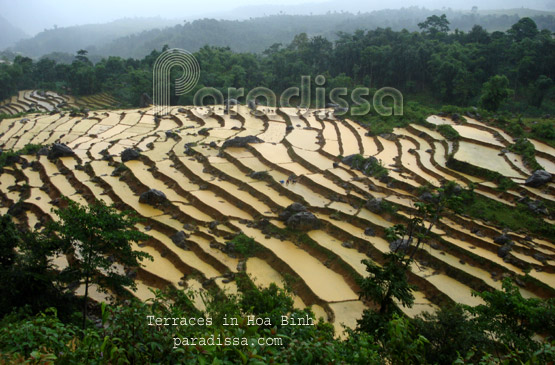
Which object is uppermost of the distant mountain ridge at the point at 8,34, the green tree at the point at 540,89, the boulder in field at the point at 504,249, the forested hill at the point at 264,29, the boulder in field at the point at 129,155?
the distant mountain ridge at the point at 8,34

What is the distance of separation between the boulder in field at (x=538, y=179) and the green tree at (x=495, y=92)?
10581mm

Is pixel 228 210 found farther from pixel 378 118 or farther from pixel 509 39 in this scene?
pixel 509 39

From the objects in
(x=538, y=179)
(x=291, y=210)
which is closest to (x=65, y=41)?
(x=291, y=210)

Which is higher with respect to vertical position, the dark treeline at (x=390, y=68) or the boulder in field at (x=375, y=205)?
the dark treeline at (x=390, y=68)

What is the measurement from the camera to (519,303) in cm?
498

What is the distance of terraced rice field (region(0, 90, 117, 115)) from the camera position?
3550 cm

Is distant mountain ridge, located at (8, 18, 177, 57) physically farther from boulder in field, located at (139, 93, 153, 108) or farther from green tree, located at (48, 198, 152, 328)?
green tree, located at (48, 198, 152, 328)

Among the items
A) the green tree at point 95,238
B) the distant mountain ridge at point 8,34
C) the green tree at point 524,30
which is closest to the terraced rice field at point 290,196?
the green tree at point 95,238

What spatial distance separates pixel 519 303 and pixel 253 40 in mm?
85332

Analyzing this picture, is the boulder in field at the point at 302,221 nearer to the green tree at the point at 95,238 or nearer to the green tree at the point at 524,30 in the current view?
the green tree at the point at 95,238

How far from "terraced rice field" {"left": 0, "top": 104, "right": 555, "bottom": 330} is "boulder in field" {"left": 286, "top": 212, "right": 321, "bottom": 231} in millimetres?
353

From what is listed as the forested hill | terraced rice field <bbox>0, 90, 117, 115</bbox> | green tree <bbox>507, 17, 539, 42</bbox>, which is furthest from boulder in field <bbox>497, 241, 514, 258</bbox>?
the forested hill

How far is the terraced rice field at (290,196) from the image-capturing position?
820cm

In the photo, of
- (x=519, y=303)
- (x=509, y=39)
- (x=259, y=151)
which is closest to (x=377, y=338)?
(x=519, y=303)
